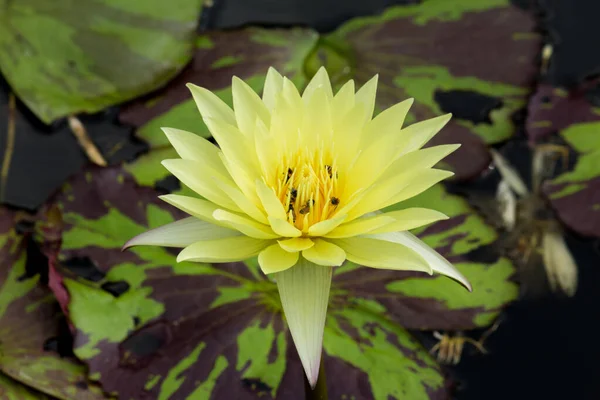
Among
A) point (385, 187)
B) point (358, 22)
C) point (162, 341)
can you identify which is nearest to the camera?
point (385, 187)

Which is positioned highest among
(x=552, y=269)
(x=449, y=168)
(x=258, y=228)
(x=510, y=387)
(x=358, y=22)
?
(x=258, y=228)

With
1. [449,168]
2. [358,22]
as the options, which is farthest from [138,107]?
[449,168]

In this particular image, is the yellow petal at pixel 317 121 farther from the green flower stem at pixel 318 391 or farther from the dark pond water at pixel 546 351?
the dark pond water at pixel 546 351

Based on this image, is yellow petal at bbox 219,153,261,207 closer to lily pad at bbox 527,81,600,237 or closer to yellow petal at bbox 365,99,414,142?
yellow petal at bbox 365,99,414,142

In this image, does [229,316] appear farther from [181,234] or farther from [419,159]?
[419,159]

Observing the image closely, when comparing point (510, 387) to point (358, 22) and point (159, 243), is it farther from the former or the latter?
point (358, 22)

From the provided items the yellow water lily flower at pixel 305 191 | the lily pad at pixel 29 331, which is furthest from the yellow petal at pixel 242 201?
the lily pad at pixel 29 331

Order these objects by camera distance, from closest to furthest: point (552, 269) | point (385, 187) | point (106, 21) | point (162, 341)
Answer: point (385, 187) < point (162, 341) < point (552, 269) < point (106, 21)

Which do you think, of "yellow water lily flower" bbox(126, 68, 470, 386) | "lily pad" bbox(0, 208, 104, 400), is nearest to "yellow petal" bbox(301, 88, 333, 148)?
"yellow water lily flower" bbox(126, 68, 470, 386)
